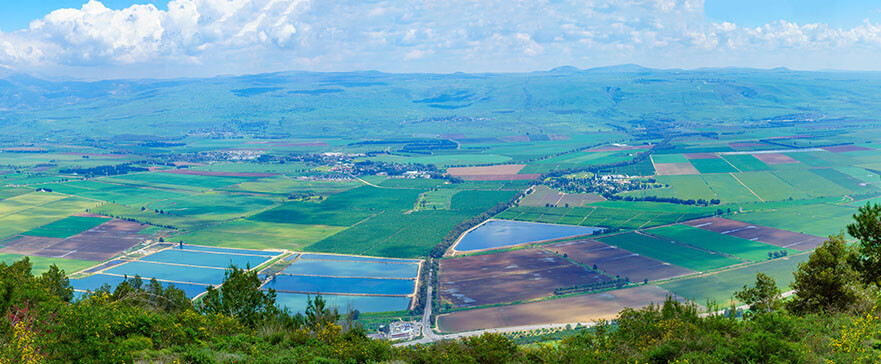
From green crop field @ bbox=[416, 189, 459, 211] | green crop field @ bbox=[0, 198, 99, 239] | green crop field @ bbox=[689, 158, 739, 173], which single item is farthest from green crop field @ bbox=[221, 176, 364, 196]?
green crop field @ bbox=[689, 158, 739, 173]

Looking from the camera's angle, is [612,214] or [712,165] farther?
[712,165]

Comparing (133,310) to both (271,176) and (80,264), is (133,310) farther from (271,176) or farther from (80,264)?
(271,176)

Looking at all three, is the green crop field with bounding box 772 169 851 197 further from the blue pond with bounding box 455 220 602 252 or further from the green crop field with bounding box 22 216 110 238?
the green crop field with bounding box 22 216 110 238

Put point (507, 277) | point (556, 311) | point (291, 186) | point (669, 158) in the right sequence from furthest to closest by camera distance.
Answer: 1. point (669, 158)
2. point (291, 186)
3. point (507, 277)
4. point (556, 311)

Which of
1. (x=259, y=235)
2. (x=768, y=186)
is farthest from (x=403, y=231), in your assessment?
(x=768, y=186)

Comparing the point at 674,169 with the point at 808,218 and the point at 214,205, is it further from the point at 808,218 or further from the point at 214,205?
the point at 214,205

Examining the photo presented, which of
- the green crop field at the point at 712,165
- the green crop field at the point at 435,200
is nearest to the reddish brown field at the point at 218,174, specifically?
the green crop field at the point at 435,200

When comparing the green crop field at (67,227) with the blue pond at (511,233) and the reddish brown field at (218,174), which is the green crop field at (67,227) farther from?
the blue pond at (511,233)

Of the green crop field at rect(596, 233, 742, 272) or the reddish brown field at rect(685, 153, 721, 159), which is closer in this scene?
the green crop field at rect(596, 233, 742, 272)
